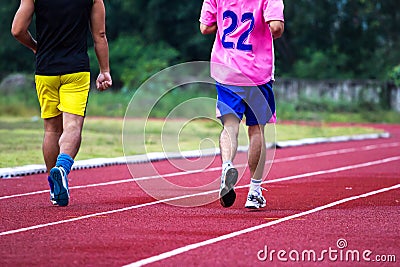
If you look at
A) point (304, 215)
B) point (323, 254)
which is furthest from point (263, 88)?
point (323, 254)

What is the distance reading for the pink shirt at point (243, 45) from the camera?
7.86 meters

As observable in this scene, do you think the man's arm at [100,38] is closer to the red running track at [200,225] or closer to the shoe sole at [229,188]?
the red running track at [200,225]

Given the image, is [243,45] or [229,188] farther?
[243,45]

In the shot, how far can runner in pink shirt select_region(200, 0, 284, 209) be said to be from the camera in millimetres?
7859

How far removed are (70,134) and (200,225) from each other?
1767 mm

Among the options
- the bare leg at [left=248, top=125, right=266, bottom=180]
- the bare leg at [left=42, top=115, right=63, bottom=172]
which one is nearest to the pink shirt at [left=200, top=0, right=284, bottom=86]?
the bare leg at [left=248, top=125, right=266, bottom=180]

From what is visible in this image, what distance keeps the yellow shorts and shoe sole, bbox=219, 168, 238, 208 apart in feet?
5.12

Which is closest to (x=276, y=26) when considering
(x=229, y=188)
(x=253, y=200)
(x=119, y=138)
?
(x=229, y=188)

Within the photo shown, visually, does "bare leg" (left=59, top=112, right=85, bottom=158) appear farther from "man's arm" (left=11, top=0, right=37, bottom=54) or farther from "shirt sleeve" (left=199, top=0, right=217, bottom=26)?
"shirt sleeve" (left=199, top=0, right=217, bottom=26)

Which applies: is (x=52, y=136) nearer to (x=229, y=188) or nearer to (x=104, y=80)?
(x=104, y=80)

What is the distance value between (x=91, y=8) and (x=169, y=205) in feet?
6.18

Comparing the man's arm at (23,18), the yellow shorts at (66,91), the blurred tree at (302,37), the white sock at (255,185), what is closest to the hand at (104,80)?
the yellow shorts at (66,91)

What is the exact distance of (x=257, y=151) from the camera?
8.16 meters

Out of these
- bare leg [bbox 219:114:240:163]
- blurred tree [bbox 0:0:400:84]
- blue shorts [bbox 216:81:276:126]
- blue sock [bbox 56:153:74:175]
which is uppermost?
blue shorts [bbox 216:81:276:126]
